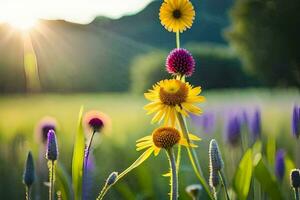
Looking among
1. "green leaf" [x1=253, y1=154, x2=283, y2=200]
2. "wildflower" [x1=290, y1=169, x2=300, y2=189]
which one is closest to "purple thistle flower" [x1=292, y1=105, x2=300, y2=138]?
"green leaf" [x1=253, y1=154, x2=283, y2=200]

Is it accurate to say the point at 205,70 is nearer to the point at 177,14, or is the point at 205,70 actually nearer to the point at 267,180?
the point at 267,180

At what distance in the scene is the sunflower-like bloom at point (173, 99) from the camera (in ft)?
3.17

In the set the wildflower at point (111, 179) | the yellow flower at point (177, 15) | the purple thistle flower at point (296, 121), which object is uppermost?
the yellow flower at point (177, 15)

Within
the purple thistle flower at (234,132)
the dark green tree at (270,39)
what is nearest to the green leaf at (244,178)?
the purple thistle flower at (234,132)

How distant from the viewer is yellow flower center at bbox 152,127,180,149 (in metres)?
0.92

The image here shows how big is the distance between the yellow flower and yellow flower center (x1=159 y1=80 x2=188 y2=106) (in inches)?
5.0

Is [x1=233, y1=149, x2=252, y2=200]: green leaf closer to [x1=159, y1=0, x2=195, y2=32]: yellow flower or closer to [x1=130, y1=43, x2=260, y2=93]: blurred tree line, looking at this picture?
[x1=159, y1=0, x2=195, y2=32]: yellow flower

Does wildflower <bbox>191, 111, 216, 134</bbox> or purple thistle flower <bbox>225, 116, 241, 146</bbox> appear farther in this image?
wildflower <bbox>191, 111, 216, 134</bbox>

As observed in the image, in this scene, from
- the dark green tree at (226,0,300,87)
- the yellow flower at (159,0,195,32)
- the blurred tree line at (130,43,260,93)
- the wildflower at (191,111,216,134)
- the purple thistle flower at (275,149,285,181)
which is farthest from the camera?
the blurred tree line at (130,43,260,93)

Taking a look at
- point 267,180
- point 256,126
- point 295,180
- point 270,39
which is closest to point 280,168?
point 256,126

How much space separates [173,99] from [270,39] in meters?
18.7

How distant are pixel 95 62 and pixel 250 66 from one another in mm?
10537

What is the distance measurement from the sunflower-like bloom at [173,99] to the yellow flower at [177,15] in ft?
0.41

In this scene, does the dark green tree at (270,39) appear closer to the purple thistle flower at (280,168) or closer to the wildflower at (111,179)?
the purple thistle flower at (280,168)
